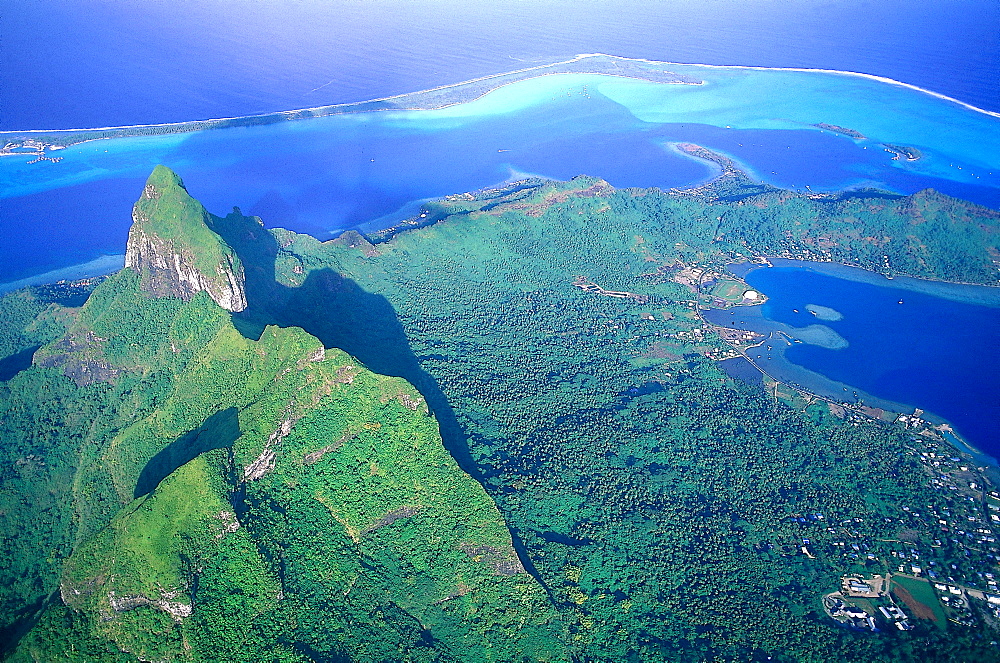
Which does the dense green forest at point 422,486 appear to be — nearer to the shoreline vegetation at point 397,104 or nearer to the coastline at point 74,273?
the coastline at point 74,273

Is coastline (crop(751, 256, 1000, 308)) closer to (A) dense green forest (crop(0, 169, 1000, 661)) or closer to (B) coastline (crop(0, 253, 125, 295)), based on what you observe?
(A) dense green forest (crop(0, 169, 1000, 661))

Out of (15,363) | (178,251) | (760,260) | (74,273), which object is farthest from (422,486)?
(74,273)

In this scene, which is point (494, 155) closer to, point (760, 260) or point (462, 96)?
point (462, 96)

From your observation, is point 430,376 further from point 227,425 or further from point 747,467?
point 747,467

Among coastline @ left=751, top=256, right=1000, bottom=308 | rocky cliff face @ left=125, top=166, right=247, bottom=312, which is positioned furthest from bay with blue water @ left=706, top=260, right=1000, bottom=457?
rocky cliff face @ left=125, top=166, right=247, bottom=312

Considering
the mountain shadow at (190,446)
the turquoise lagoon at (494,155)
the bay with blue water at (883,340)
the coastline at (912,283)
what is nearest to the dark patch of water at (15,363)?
the mountain shadow at (190,446)
